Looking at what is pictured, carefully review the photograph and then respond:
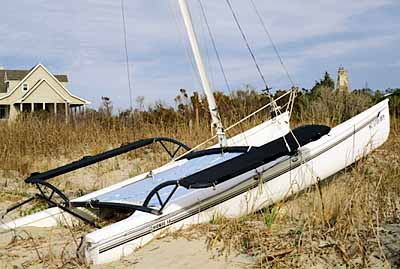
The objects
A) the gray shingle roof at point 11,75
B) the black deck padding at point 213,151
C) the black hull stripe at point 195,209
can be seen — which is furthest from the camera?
the gray shingle roof at point 11,75

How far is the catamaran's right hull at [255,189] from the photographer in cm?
456

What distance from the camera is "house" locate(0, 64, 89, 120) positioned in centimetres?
4216

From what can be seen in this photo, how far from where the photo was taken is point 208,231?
15.9 ft

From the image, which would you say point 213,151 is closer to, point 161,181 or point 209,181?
point 161,181

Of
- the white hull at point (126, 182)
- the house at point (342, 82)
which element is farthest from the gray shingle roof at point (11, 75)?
the white hull at point (126, 182)

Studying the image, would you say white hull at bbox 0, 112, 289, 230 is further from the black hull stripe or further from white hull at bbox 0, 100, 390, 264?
the black hull stripe

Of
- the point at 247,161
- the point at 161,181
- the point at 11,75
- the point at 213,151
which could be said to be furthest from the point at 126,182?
the point at 11,75

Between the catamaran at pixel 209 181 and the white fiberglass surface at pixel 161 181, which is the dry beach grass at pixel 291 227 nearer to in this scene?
the catamaran at pixel 209 181

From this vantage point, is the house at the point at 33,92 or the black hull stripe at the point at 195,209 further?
the house at the point at 33,92

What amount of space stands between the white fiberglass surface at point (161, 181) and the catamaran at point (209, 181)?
0.01m

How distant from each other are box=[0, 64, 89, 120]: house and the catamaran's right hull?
3501 cm

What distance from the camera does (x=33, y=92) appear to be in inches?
1683

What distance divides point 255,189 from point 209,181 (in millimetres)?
1427

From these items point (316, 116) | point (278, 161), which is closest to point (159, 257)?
point (278, 161)
